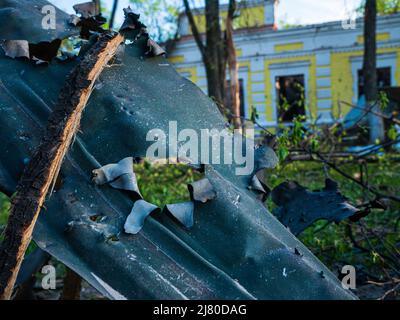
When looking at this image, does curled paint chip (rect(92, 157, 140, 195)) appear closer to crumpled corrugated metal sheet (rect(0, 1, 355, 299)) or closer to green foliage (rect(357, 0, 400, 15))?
crumpled corrugated metal sheet (rect(0, 1, 355, 299))

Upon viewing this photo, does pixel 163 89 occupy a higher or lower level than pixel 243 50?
higher

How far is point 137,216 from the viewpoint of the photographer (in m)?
1.91

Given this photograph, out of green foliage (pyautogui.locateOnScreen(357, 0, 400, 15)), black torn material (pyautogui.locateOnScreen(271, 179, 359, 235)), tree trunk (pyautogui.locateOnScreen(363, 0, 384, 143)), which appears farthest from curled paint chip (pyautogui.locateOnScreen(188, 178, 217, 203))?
green foliage (pyautogui.locateOnScreen(357, 0, 400, 15))

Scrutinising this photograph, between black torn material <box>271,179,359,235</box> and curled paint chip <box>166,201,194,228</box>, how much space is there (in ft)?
2.79

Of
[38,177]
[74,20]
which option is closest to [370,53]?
[74,20]

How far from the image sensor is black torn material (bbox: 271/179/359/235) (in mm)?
2625

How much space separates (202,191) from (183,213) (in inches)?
5.7

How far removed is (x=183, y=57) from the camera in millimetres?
19891

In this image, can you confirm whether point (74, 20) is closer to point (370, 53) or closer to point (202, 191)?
point (202, 191)

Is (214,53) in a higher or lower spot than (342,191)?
higher

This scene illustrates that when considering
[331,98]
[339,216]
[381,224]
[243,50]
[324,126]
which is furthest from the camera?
[243,50]

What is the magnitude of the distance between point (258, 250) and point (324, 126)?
16.5 feet
